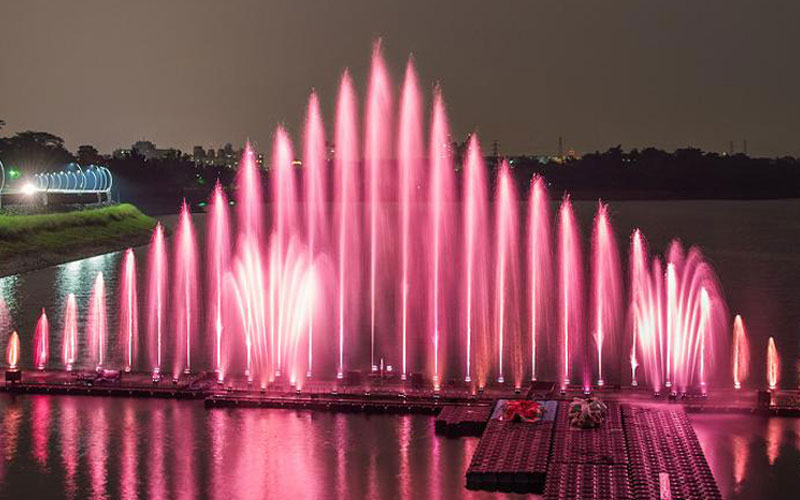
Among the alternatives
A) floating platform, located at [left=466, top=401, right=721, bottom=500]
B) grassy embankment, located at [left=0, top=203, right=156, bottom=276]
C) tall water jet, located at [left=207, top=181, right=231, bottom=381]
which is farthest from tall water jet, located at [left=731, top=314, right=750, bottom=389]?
grassy embankment, located at [left=0, top=203, right=156, bottom=276]

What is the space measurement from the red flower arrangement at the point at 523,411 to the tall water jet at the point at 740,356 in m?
9.50

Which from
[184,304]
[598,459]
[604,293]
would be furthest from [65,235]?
[598,459]

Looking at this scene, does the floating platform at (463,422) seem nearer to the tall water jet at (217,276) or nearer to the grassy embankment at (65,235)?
the tall water jet at (217,276)

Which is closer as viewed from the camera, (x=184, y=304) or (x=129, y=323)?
(x=129, y=323)

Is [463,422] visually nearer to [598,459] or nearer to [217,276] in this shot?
[598,459]

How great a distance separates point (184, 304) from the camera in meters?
53.7

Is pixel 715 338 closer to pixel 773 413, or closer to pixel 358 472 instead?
pixel 773 413

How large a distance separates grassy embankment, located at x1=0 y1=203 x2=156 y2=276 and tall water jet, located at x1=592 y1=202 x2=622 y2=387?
34.3 meters

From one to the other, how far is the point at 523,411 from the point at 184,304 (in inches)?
1254

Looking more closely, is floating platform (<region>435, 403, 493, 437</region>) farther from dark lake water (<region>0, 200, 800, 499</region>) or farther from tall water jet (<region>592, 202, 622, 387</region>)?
tall water jet (<region>592, 202, 622, 387</region>)

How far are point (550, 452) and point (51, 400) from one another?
13.9 metres

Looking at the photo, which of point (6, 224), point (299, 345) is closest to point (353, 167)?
point (299, 345)

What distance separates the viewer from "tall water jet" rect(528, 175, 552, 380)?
1427 inches

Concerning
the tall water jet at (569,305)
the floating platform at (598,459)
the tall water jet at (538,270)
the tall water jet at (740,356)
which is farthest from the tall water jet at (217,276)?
the tall water jet at (740,356)
